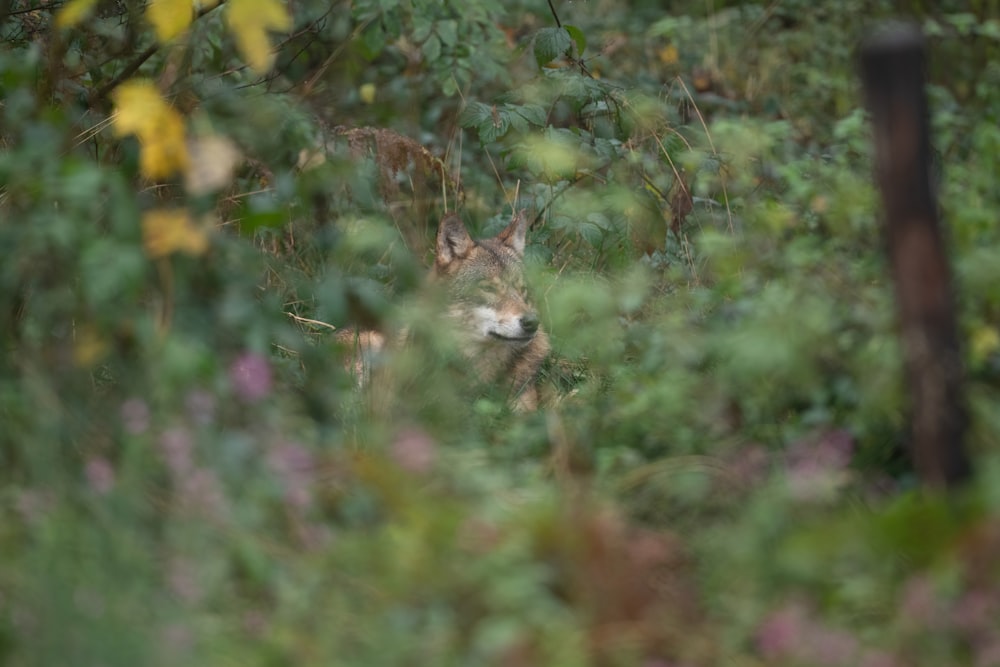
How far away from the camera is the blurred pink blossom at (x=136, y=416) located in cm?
342

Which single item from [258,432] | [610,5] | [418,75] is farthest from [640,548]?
[610,5]

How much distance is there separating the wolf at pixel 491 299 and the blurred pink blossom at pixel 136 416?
3529mm

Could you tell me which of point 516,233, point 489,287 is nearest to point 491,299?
point 489,287

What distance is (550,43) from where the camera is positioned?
633 centimetres

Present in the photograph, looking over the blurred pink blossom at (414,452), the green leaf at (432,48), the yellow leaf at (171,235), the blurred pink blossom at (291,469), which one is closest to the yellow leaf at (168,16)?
the yellow leaf at (171,235)

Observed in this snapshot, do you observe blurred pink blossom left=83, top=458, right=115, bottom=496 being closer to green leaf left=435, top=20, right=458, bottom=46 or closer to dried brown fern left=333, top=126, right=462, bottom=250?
dried brown fern left=333, top=126, right=462, bottom=250

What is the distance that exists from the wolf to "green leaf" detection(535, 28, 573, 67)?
965 millimetres

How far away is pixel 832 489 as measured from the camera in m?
3.46

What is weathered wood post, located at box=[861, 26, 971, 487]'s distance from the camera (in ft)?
10.3

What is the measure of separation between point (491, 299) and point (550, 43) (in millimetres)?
1607

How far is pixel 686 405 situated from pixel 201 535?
1.66 meters

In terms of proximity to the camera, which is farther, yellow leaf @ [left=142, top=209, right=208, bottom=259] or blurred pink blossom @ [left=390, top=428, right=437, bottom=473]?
yellow leaf @ [left=142, top=209, right=208, bottom=259]

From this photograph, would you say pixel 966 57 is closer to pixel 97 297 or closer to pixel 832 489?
pixel 832 489

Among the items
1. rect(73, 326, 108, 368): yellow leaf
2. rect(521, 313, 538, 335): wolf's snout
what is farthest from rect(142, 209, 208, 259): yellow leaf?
rect(521, 313, 538, 335): wolf's snout
